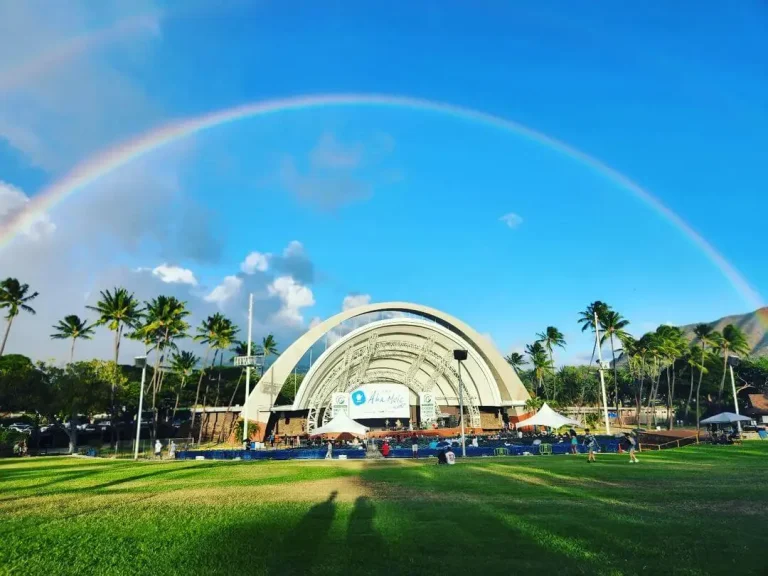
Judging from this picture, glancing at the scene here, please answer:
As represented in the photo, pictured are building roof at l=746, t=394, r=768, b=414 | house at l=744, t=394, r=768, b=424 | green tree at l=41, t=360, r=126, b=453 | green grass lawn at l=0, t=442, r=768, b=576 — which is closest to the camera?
green grass lawn at l=0, t=442, r=768, b=576

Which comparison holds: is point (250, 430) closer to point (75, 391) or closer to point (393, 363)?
point (75, 391)

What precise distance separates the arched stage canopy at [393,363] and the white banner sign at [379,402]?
2487mm

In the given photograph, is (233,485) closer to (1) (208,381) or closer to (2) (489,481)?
(2) (489,481)

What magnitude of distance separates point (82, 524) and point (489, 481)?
45.6 feet

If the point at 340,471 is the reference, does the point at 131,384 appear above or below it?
above

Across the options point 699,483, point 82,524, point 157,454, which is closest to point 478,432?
point 157,454

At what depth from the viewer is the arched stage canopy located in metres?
63.3

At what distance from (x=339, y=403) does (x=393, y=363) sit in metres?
15.4

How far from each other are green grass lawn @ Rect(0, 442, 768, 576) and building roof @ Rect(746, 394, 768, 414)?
240 feet

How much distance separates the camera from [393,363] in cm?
7700

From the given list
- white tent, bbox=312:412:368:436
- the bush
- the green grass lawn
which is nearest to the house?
white tent, bbox=312:412:368:436

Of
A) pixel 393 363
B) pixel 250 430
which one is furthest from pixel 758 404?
pixel 250 430

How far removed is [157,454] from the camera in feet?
131

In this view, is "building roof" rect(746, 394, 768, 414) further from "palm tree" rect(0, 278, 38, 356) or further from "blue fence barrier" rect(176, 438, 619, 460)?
"palm tree" rect(0, 278, 38, 356)
